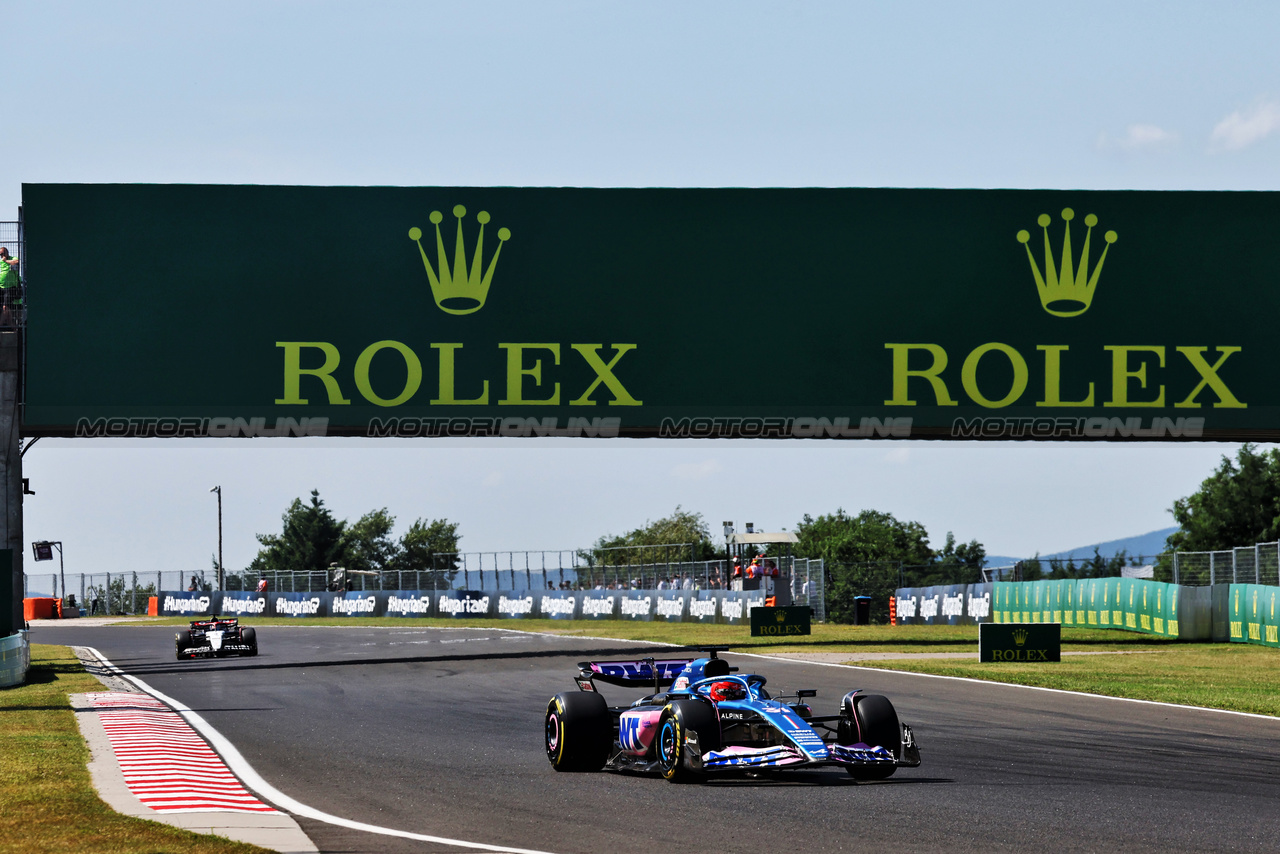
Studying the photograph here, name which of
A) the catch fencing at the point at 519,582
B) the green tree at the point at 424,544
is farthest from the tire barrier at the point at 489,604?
the green tree at the point at 424,544

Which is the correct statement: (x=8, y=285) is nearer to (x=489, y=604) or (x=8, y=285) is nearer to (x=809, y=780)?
(x=809, y=780)

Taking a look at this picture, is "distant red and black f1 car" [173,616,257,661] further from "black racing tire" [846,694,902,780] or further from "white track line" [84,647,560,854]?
"black racing tire" [846,694,902,780]

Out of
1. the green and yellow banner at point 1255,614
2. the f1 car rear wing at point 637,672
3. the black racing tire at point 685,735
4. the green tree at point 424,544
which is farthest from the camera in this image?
the green tree at point 424,544

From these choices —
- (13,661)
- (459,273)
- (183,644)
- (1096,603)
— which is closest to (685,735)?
(13,661)

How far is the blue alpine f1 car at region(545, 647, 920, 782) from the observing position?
11.1m

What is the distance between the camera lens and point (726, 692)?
11859 millimetres

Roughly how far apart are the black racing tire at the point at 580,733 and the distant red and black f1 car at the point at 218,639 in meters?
20.2

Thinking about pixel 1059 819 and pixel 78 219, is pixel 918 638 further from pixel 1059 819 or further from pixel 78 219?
pixel 1059 819

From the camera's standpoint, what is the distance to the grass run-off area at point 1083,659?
2011 cm

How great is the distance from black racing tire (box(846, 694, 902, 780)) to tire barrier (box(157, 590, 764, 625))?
95.2 feet

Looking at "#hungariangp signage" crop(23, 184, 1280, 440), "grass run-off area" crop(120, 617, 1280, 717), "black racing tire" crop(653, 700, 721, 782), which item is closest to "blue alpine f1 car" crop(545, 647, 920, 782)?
"black racing tire" crop(653, 700, 721, 782)

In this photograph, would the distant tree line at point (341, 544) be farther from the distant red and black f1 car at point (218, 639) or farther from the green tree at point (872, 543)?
the distant red and black f1 car at point (218, 639)

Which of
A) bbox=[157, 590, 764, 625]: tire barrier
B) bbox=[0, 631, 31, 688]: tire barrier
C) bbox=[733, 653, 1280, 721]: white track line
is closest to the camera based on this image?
bbox=[733, 653, 1280, 721]: white track line

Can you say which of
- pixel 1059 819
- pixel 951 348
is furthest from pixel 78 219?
pixel 1059 819
